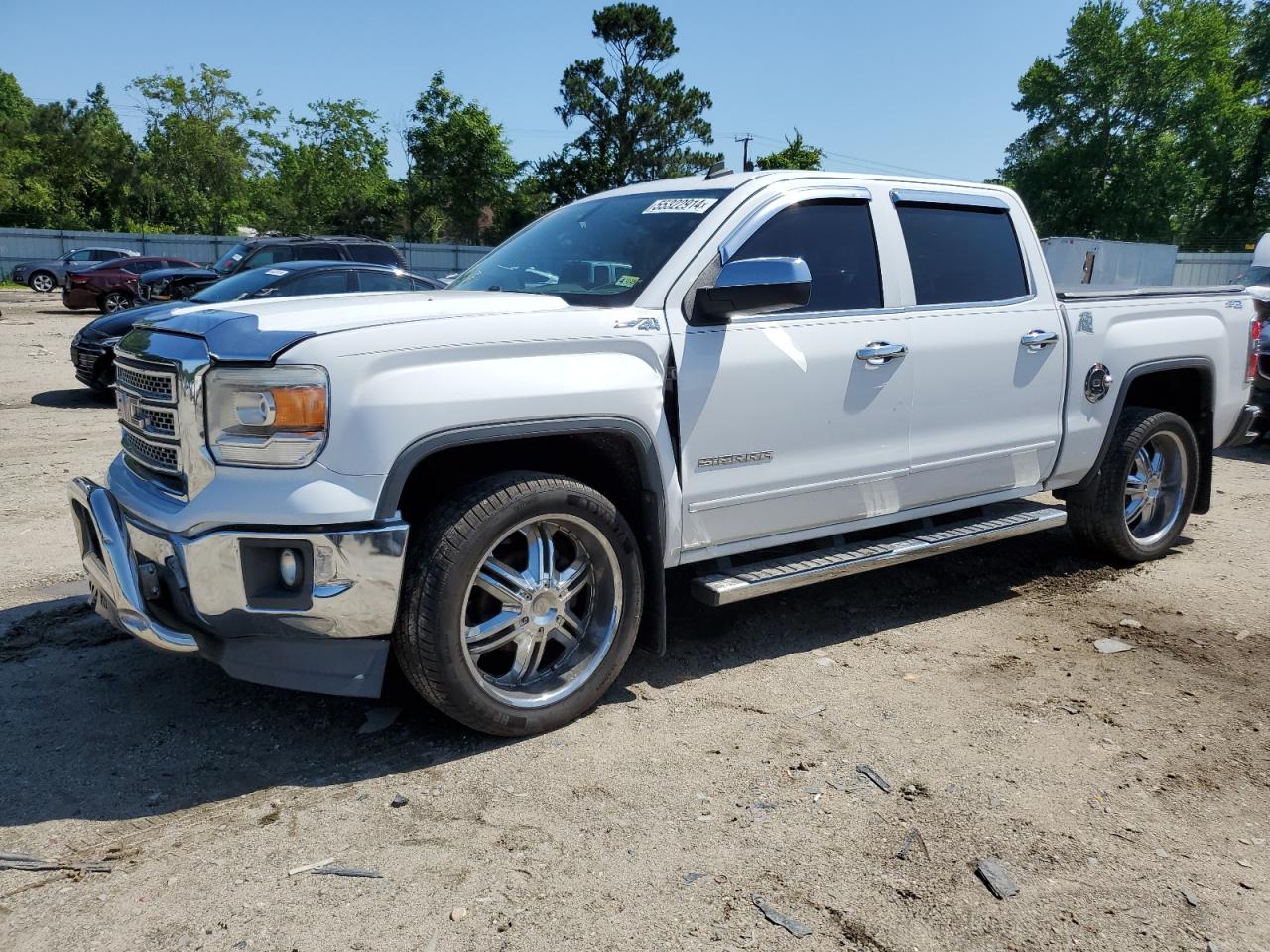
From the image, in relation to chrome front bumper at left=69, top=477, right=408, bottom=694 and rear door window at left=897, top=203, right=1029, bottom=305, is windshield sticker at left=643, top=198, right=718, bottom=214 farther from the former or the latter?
chrome front bumper at left=69, top=477, right=408, bottom=694

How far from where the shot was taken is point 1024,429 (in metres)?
5.08

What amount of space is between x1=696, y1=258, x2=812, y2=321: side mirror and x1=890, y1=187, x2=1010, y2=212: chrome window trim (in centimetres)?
118

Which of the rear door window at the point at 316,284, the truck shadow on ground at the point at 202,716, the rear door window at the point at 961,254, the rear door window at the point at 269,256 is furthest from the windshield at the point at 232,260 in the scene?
the rear door window at the point at 961,254

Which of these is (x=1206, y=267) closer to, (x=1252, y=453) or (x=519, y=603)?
(x=1252, y=453)

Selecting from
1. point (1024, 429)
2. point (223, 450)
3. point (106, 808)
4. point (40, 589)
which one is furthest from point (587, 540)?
point (40, 589)

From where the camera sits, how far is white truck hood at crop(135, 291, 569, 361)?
3.18 metres

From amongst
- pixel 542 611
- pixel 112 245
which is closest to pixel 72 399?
pixel 542 611

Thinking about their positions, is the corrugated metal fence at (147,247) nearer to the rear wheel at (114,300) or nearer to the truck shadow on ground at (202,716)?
the rear wheel at (114,300)

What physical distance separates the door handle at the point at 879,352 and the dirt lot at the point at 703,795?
134cm

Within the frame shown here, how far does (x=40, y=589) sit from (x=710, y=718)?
12.0 feet

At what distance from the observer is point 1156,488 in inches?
239

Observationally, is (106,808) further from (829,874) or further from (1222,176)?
(1222,176)

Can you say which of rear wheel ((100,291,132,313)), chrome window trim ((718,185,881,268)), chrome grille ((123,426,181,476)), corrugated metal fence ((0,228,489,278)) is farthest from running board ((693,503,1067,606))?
corrugated metal fence ((0,228,489,278))

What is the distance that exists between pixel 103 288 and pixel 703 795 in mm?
27151
